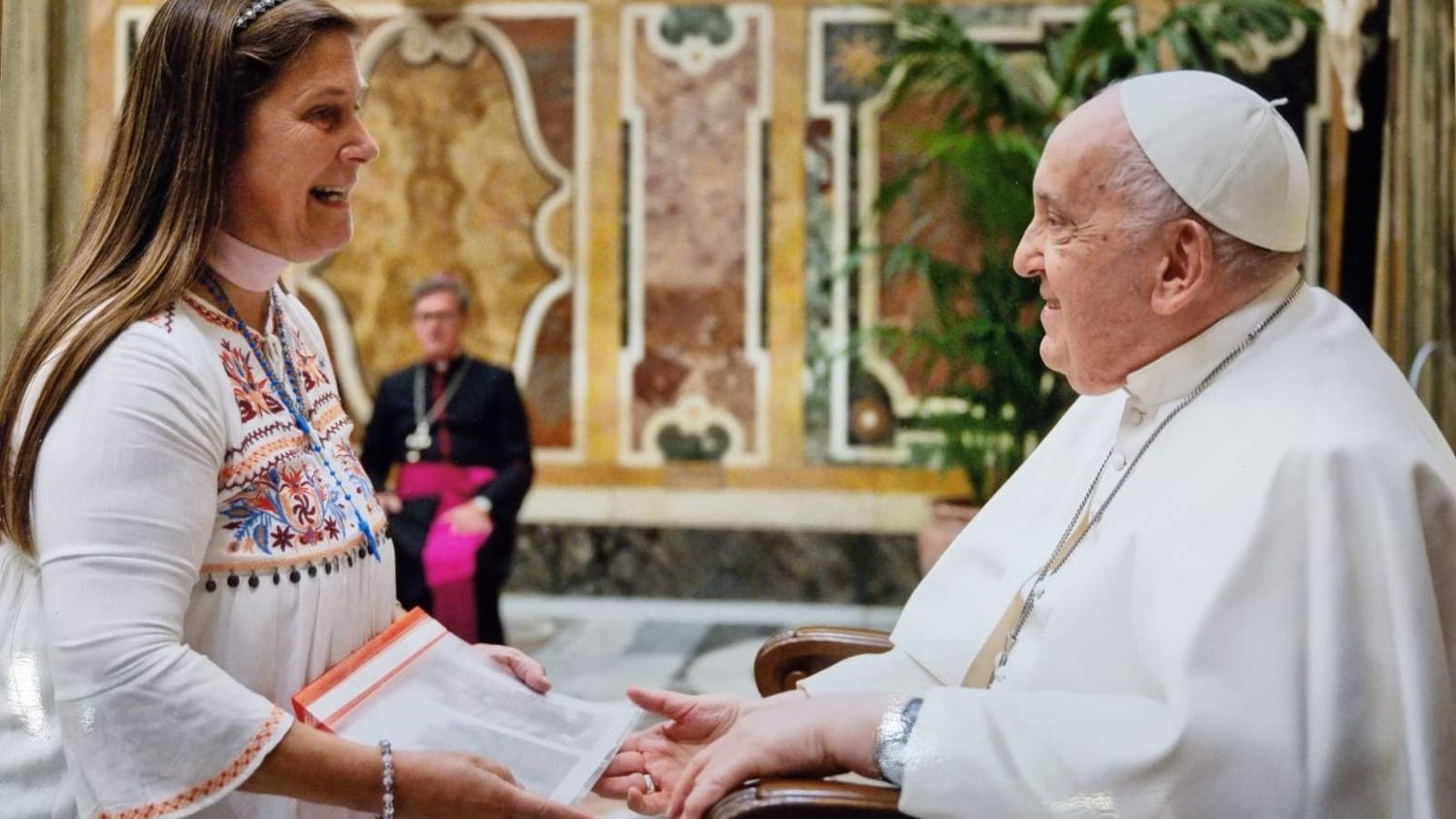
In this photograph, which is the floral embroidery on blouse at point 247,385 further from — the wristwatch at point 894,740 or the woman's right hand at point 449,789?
the wristwatch at point 894,740

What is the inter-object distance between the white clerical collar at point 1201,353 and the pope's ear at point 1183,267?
6cm

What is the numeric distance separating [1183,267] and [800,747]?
28.2 inches

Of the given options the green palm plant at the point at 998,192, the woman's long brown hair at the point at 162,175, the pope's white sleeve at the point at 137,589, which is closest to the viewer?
the pope's white sleeve at the point at 137,589

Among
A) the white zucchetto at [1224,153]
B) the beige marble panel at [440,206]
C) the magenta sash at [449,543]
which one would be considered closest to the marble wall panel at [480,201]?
the beige marble panel at [440,206]

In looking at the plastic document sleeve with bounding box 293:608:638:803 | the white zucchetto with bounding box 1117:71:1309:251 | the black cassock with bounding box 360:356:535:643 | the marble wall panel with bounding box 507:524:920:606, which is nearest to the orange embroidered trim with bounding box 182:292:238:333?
the plastic document sleeve with bounding box 293:608:638:803

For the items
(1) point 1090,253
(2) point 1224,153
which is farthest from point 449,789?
(2) point 1224,153

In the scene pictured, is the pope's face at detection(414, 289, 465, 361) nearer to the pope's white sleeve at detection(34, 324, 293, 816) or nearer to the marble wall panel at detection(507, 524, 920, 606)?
the marble wall panel at detection(507, 524, 920, 606)

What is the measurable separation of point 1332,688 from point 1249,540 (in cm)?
17

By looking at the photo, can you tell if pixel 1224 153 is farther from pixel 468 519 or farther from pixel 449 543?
pixel 468 519

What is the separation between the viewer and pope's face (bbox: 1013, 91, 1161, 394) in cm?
163

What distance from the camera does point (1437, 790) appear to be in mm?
1448

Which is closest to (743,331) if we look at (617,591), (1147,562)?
(617,591)

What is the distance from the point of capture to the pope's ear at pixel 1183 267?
63.2 inches

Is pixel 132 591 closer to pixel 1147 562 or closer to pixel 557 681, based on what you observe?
pixel 1147 562
